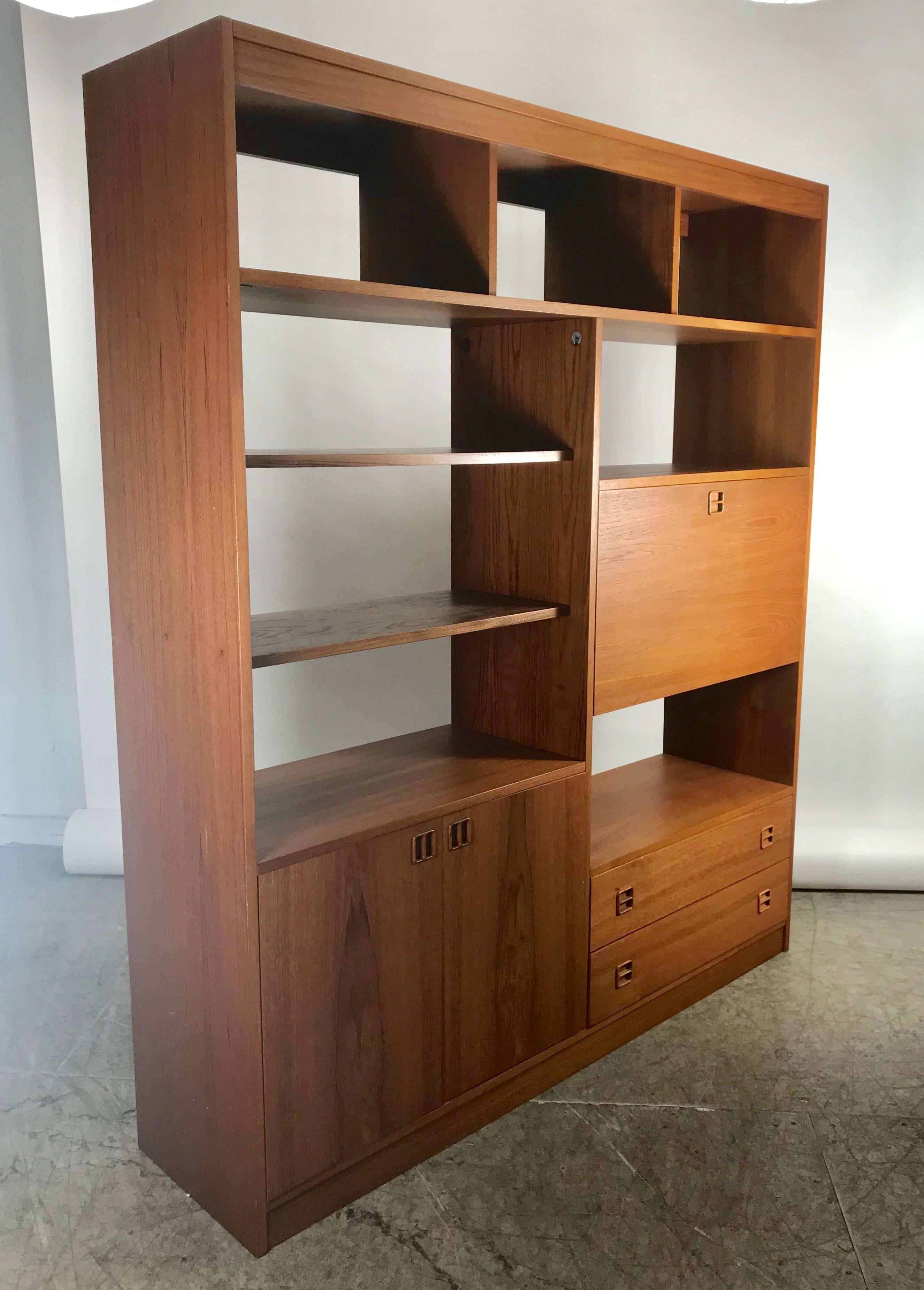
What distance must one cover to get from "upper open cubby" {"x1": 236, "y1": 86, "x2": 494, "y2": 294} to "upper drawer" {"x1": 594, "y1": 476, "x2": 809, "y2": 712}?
635mm

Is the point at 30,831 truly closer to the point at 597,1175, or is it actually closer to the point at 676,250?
the point at 597,1175

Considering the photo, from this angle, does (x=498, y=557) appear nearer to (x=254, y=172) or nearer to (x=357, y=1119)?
(x=357, y=1119)

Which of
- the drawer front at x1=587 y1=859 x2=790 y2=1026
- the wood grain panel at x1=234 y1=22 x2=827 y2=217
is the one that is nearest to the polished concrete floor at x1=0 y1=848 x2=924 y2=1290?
the drawer front at x1=587 y1=859 x2=790 y2=1026

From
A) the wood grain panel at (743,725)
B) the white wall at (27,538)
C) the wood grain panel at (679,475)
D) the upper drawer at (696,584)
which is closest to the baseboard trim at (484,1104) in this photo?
the wood grain panel at (743,725)

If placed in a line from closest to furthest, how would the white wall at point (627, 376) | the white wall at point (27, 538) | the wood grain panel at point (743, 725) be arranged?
1. the wood grain panel at point (743, 725)
2. the white wall at point (627, 376)
3. the white wall at point (27, 538)

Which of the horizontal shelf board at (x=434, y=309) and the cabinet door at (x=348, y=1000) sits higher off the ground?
the horizontal shelf board at (x=434, y=309)

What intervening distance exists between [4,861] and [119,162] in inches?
113

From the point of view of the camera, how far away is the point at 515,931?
252 centimetres

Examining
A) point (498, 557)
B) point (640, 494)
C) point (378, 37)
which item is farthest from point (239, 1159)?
point (378, 37)

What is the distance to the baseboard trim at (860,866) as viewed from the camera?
3.92m

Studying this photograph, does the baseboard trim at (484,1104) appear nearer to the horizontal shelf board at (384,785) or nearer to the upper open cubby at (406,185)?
the horizontal shelf board at (384,785)

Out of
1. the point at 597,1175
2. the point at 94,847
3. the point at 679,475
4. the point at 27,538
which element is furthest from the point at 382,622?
the point at 27,538

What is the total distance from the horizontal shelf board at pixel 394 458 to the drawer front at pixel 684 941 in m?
1.23

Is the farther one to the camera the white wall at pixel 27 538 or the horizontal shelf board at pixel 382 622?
the white wall at pixel 27 538
